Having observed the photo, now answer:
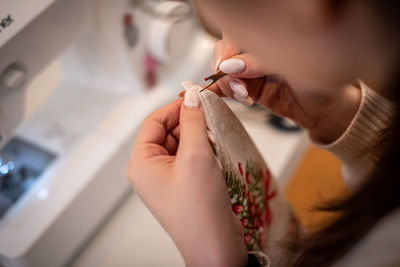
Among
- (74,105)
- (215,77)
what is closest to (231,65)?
(215,77)

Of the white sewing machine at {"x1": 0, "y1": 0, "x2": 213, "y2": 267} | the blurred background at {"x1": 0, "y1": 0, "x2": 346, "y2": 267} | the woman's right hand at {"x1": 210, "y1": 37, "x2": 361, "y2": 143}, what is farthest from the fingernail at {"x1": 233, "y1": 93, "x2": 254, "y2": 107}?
the white sewing machine at {"x1": 0, "y1": 0, "x2": 213, "y2": 267}

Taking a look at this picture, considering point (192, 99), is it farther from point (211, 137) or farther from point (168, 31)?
point (168, 31)

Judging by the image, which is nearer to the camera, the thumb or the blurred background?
the thumb

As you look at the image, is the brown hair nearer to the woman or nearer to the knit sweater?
the woman

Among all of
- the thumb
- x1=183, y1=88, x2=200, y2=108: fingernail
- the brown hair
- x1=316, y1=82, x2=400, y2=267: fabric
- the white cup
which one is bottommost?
x1=316, y1=82, x2=400, y2=267: fabric

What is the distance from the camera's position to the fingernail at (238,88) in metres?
0.46

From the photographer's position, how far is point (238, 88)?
47 centimetres

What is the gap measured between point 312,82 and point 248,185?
0.51ft

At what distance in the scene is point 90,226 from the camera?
2.08 feet

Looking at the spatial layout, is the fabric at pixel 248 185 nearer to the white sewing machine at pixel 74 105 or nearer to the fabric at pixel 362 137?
the fabric at pixel 362 137

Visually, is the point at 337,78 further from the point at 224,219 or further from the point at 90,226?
the point at 90,226

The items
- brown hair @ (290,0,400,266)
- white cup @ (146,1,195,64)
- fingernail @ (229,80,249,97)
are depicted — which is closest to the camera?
brown hair @ (290,0,400,266)

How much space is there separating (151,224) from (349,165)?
35cm

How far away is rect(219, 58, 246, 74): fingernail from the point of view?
0.44 meters
